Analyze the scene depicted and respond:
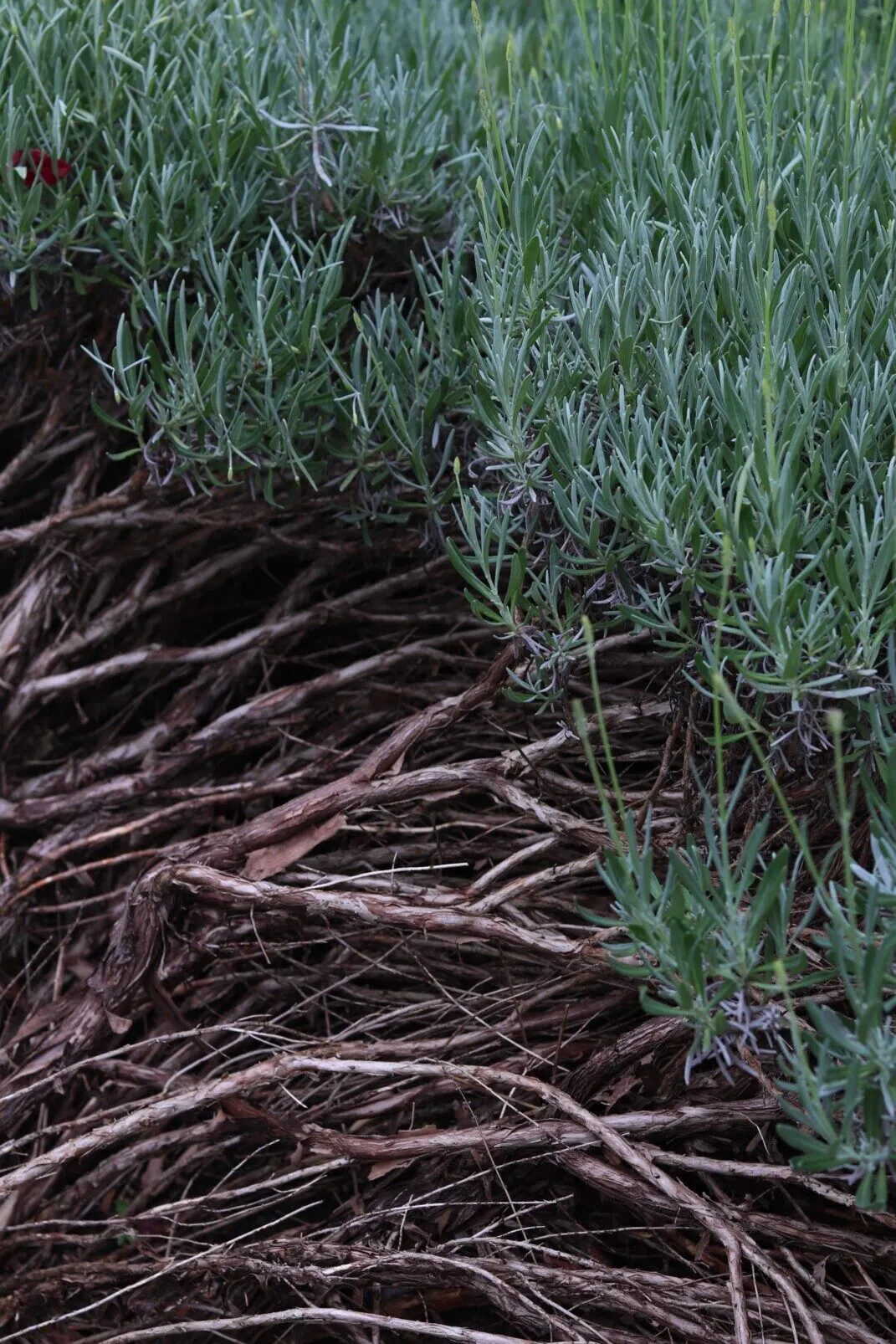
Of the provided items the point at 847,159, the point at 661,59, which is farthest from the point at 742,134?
the point at 661,59

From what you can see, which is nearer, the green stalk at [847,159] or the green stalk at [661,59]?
the green stalk at [847,159]

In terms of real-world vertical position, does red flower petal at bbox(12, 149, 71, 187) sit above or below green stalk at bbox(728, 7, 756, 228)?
below

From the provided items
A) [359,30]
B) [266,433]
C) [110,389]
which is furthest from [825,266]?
[110,389]

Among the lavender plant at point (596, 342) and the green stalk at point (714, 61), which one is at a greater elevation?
the green stalk at point (714, 61)

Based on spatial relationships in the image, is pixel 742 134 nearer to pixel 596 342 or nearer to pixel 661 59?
pixel 596 342

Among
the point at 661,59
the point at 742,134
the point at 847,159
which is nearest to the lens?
the point at 742,134

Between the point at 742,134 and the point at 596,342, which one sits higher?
the point at 742,134

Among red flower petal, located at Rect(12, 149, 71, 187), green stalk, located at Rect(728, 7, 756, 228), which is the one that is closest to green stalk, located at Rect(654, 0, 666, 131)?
green stalk, located at Rect(728, 7, 756, 228)

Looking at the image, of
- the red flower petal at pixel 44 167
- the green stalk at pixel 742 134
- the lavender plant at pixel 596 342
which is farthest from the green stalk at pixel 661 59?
the red flower petal at pixel 44 167

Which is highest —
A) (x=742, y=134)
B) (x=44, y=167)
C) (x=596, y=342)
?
(x=742, y=134)

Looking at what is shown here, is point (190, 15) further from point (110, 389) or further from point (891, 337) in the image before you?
point (891, 337)

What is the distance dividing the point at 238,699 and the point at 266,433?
510 mm

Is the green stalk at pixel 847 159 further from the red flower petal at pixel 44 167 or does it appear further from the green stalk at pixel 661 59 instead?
the red flower petal at pixel 44 167

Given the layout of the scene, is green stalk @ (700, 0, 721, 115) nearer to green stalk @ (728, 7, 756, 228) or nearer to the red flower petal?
green stalk @ (728, 7, 756, 228)
